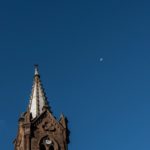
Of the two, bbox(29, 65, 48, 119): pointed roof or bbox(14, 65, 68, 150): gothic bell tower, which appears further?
bbox(29, 65, 48, 119): pointed roof

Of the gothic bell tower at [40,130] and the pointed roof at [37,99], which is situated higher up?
the pointed roof at [37,99]

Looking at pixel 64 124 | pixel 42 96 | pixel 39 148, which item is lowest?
pixel 39 148

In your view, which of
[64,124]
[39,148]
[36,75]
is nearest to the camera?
[39,148]

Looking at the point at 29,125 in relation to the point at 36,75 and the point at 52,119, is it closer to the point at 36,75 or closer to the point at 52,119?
the point at 52,119

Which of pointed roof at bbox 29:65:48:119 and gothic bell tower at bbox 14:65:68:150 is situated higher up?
pointed roof at bbox 29:65:48:119

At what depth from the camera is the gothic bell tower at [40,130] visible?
201 feet

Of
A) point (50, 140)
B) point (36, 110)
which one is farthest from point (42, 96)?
point (50, 140)

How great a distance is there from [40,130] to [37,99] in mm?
5890

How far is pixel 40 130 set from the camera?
206 ft

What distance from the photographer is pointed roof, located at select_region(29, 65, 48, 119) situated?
6611cm

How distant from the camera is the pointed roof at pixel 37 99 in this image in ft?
217

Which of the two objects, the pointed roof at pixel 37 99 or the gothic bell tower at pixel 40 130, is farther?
the pointed roof at pixel 37 99

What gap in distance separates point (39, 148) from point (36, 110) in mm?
6487

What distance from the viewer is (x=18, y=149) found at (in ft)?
210
